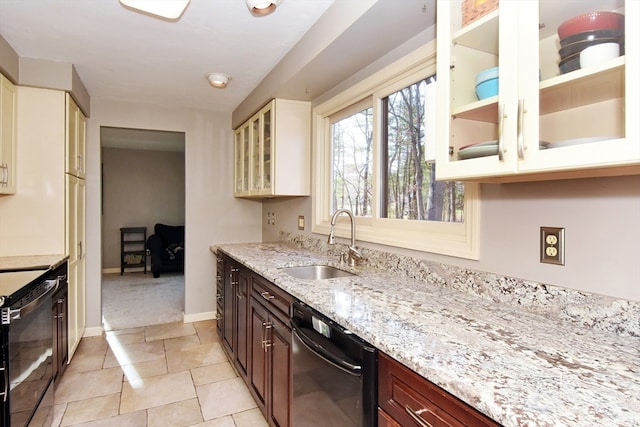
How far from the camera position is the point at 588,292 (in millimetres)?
1082

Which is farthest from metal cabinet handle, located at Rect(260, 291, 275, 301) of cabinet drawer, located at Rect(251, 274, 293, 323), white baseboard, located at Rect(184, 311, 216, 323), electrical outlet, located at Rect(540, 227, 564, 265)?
white baseboard, located at Rect(184, 311, 216, 323)

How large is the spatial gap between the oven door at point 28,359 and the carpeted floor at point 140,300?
173 centimetres

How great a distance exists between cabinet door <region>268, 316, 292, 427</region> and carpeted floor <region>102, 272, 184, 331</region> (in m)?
2.44

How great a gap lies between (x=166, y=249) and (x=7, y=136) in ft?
13.2

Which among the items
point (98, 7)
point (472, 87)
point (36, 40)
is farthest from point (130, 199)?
point (472, 87)

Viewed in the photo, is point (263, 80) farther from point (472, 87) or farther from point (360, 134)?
point (472, 87)

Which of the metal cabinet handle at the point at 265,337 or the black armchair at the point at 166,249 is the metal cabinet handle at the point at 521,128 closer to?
the metal cabinet handle at the point at 265,337

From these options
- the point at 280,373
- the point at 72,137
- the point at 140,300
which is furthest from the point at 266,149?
the point at 140,300

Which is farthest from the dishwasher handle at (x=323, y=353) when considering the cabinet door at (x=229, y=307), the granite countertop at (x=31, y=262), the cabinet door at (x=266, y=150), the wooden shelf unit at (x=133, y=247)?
the wooden shelf unit at (x=133, y=247)

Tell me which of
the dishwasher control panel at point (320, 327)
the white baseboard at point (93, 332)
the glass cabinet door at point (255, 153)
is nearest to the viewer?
the dishwasher control panel at point (320, 327)

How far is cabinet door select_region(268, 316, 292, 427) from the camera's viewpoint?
1671 mm

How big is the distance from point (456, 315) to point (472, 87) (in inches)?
30.2

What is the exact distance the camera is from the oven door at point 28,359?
1.49 metres

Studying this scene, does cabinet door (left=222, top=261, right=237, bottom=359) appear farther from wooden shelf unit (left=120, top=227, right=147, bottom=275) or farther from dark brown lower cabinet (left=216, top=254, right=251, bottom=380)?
wooden shelf unit (left=120, top=227, right=147, bottom=275)
